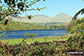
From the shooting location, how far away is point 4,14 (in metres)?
4.93

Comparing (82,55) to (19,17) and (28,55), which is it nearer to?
(28,55)

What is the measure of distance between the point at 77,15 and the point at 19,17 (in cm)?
1046

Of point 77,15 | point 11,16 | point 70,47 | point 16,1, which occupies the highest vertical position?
point 16,1

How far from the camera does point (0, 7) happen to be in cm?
509

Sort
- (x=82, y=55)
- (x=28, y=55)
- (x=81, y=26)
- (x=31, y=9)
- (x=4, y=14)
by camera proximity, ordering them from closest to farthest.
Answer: (x=4, y=14) → (x=31, y=9) → (x=82, y=55) → (x=28, y=55) → (x=81, y=26)

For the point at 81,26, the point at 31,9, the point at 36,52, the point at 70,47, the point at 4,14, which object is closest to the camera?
the point at 4,14

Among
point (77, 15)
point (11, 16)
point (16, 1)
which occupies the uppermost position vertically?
point (16, 1)

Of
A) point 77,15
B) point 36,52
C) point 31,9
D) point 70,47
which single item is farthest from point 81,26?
point 31,9

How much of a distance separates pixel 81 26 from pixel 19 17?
9844 millimetres

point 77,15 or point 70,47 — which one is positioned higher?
point 77,15

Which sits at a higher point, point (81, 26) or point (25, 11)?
point (25, 11)

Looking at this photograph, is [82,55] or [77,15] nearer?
[82,55]

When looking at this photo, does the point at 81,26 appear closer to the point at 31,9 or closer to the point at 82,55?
the point at 82,55

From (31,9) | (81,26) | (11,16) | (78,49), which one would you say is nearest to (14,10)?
(11,16)
